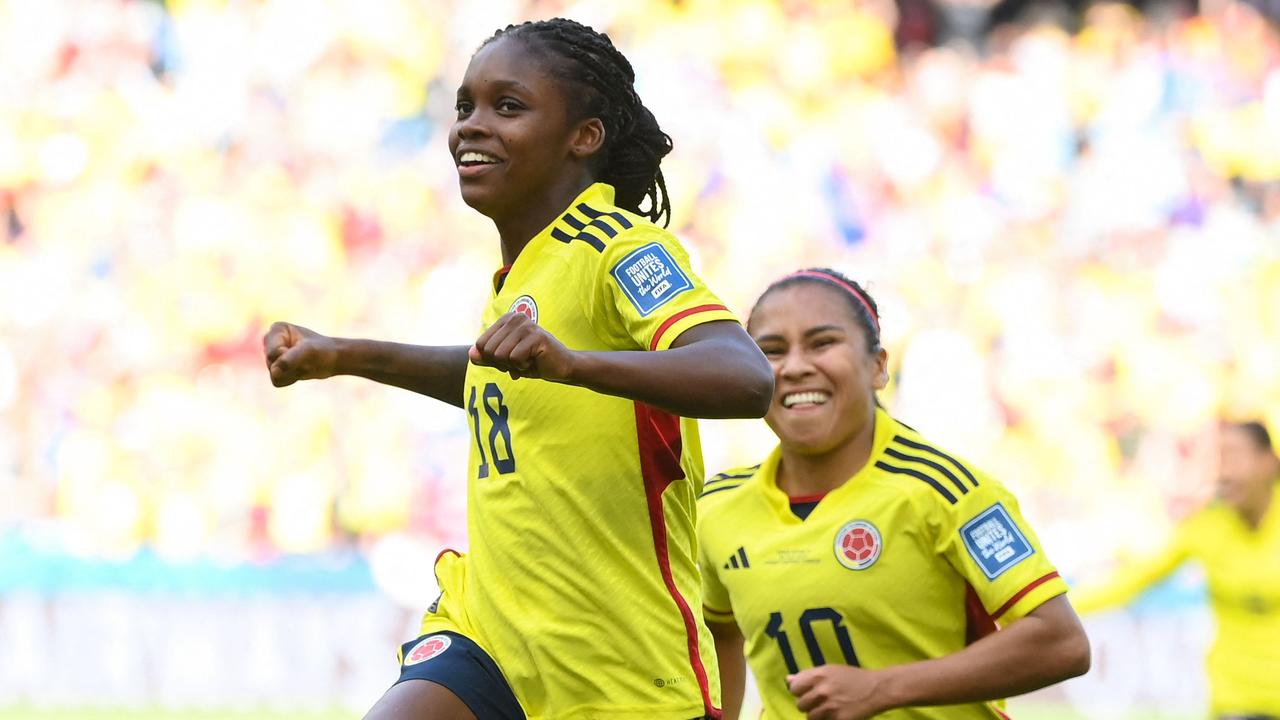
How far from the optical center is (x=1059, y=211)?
13547mm

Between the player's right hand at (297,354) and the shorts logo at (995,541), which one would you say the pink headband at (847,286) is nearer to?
the shorts logo at (995,541)

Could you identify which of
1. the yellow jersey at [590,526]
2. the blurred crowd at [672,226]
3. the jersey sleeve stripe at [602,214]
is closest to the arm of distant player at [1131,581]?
the yellow jersey at [590,526]

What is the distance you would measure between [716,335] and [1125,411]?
33.6 ft

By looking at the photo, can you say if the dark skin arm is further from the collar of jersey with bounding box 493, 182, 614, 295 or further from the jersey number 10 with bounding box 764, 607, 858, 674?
the jersey number 10 with bounding box 764, 607, 858, 674

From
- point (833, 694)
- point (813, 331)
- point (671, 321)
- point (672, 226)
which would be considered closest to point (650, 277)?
point (671, 321)

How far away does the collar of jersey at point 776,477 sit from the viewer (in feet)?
14.0

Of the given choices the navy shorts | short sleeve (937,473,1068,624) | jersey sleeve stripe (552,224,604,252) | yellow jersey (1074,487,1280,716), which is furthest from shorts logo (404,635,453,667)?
yellow jersey (1074,487,1280,716)

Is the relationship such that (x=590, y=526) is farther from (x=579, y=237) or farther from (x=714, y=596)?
(x=714, y=596)

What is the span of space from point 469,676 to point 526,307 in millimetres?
711

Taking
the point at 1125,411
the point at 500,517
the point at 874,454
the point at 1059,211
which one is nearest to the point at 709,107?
the point at 1059,211

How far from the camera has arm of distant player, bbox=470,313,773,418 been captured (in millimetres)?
2666

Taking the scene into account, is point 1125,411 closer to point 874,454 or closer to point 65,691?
point 65,691

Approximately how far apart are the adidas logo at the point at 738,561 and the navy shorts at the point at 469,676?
3.38ft

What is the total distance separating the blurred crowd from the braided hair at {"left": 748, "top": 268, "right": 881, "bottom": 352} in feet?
24.2
